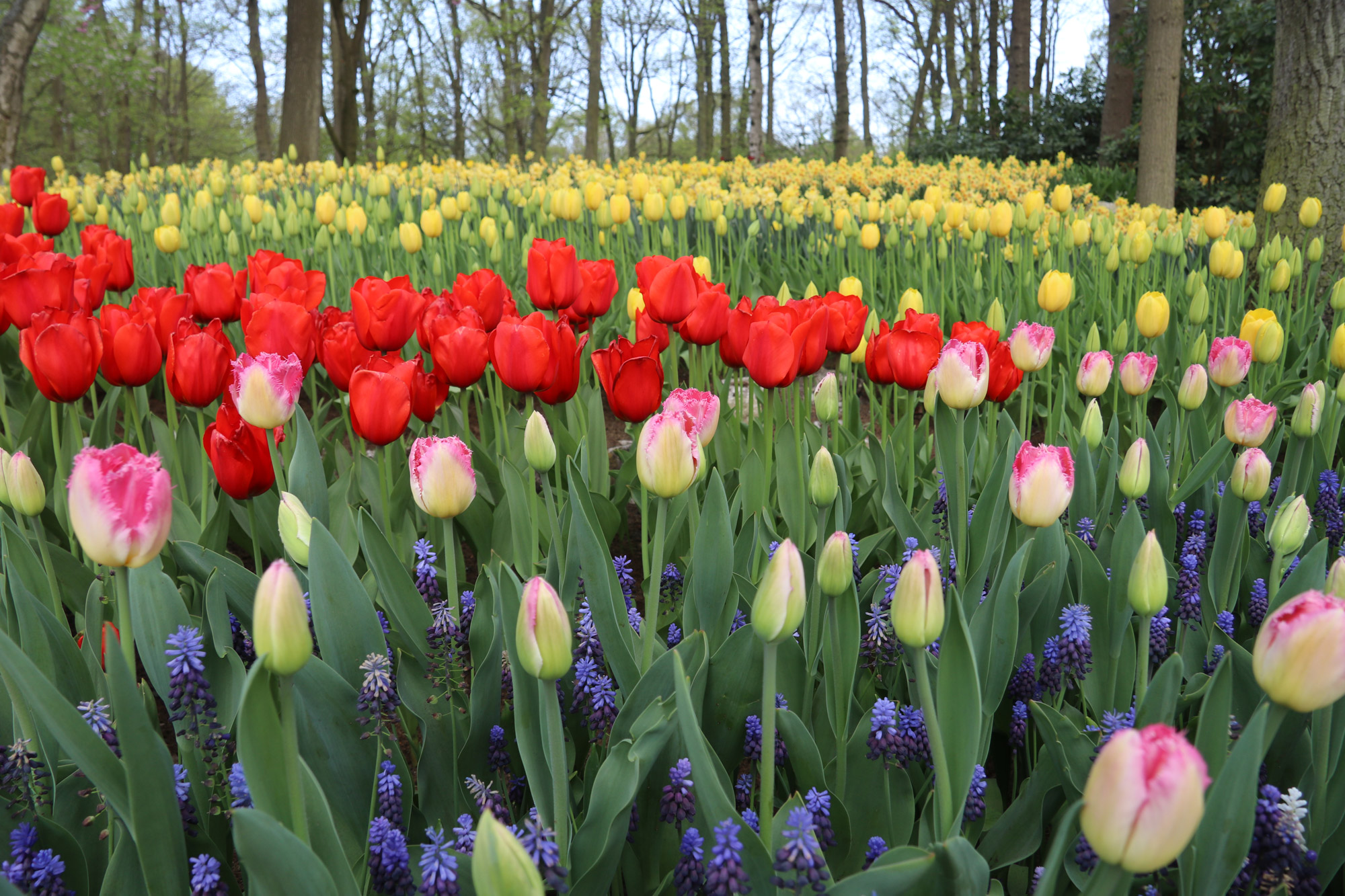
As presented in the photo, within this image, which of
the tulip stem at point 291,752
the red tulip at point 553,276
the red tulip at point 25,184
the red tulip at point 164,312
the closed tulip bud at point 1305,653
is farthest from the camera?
the red tulip at point 25,184

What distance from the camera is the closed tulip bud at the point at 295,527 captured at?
1.18 metres

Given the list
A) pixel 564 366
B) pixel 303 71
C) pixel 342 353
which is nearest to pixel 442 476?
pixel 564 366

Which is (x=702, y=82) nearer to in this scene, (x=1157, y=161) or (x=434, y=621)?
(x=1157, y=161)

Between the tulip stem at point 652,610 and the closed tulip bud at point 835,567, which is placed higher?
the closed tulip bud at point 835,567

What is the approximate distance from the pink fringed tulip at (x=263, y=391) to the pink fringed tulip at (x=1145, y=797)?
1.15 meters

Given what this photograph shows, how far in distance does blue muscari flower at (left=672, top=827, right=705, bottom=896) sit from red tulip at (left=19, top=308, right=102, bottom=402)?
4.22 ft

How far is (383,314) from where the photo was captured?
178cm

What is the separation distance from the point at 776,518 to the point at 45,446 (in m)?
1.91

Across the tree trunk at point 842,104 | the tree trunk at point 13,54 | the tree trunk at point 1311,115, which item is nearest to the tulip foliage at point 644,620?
the tree trunk at point 1311,115

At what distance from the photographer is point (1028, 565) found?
59.2 inches

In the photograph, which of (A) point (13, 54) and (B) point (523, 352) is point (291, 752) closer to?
(B) point (523, 352)

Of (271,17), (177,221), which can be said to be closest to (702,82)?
(271,17)

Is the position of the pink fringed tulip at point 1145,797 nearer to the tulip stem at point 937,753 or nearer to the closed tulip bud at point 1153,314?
the tulip stem at point 937,753

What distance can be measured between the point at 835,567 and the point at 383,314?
114 cm
